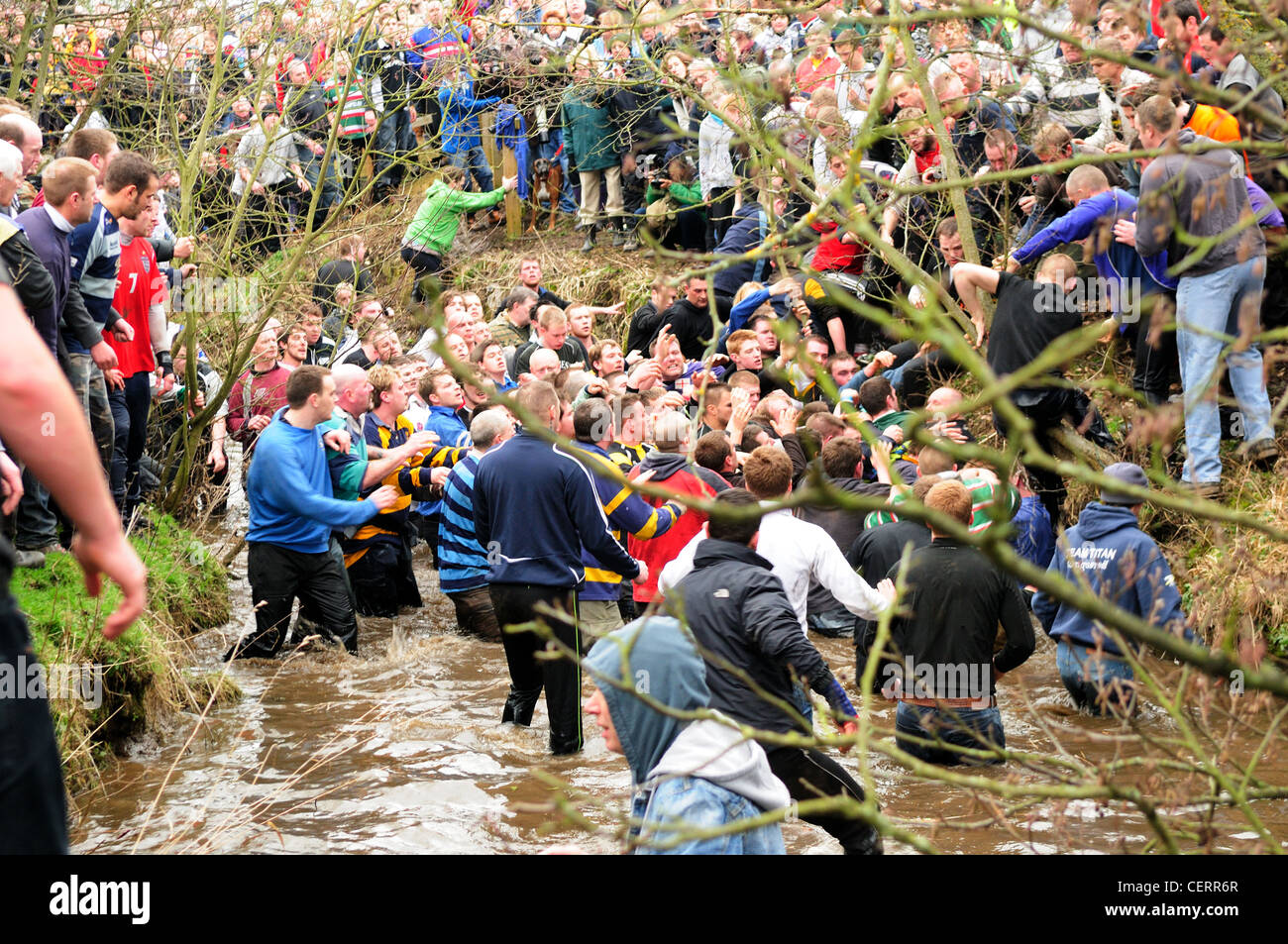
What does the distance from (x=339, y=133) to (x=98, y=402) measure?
4169mm

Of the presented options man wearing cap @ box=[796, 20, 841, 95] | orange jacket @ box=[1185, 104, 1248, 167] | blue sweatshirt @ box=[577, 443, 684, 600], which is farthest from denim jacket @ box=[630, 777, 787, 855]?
man wearing cap @ box=[796, 20, 841, 95]

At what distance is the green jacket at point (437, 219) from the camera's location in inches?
576

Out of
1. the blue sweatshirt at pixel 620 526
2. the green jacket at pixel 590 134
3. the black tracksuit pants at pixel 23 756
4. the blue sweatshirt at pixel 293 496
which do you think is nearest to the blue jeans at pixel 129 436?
the blue sweatshirt at pixel 293 496

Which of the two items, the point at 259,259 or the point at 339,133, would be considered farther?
the point at 259,259

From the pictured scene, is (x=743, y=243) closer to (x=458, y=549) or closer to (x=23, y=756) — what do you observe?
(x=458, y=549)

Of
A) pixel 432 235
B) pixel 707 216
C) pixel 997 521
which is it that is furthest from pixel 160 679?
pixel 707 216

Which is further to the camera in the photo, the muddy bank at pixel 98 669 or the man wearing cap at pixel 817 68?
the man wearing cap at pixel 817 68

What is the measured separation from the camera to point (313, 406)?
9359 mm

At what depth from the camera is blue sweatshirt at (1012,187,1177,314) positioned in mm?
9281

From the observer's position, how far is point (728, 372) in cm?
1330

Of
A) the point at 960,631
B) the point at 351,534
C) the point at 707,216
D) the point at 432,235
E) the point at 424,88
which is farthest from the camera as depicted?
the point at 707,216

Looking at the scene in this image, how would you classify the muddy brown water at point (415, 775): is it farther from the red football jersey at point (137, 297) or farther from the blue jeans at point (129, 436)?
the red football jersey at point (137, 297)

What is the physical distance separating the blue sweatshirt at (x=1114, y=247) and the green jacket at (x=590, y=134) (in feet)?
26.9
